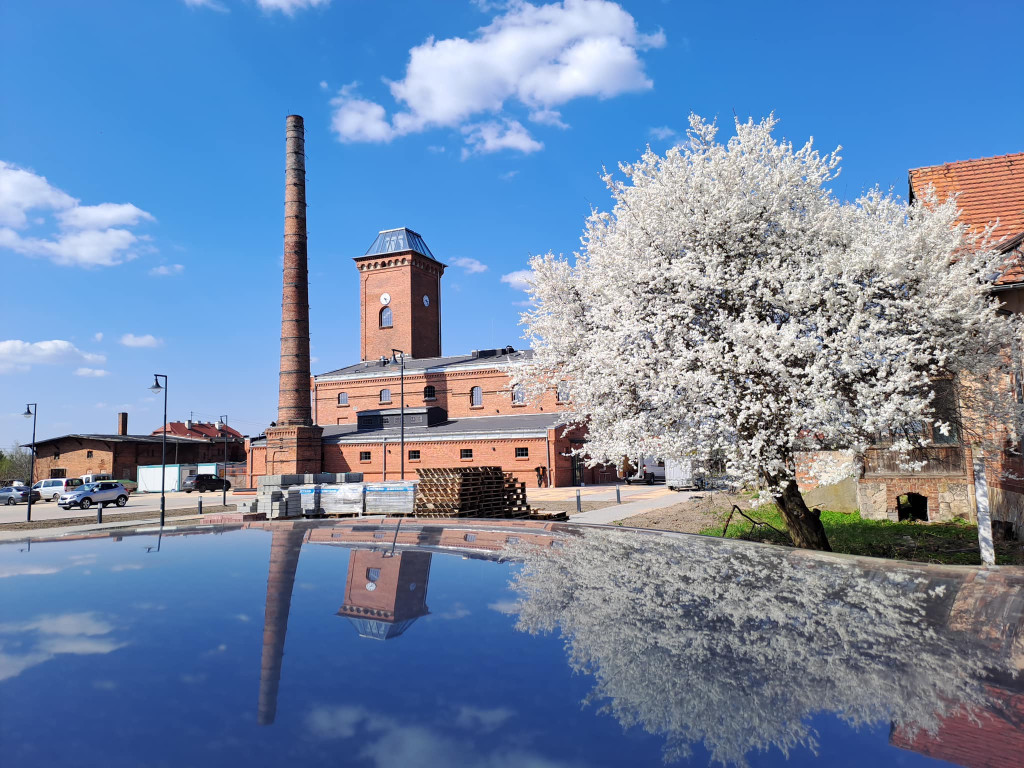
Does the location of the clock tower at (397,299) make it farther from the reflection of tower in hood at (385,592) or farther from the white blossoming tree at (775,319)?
the reflection of tower in hood at (385,592)

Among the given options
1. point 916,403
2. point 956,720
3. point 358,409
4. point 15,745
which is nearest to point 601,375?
point 916,403

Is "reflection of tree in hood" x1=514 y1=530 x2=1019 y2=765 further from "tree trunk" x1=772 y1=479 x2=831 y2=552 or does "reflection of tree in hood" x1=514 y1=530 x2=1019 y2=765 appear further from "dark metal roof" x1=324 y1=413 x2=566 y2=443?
"dark metal roof" x1=324 y1=413 x2=566 y2=443

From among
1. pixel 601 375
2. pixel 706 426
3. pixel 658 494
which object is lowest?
pixel 658 494

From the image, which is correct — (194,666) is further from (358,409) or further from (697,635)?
(358,409)

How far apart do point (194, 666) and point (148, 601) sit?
6.34 ft

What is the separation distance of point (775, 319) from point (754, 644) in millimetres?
8188

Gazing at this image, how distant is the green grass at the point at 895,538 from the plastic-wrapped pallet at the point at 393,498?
9.47m

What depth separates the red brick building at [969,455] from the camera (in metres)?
11.4

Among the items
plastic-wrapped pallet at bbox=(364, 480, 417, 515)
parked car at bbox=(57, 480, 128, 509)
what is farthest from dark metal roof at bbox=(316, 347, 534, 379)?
plastic-wrapped pallet at bbox=(364, 480, 417, 515)

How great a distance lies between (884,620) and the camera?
13.8 ft

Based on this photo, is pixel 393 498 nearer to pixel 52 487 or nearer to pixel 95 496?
pixel 95 496

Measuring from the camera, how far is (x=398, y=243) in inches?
2244

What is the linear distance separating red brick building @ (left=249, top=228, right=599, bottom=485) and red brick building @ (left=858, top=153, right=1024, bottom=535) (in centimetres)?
1848

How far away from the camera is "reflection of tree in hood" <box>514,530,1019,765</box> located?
278 cm
